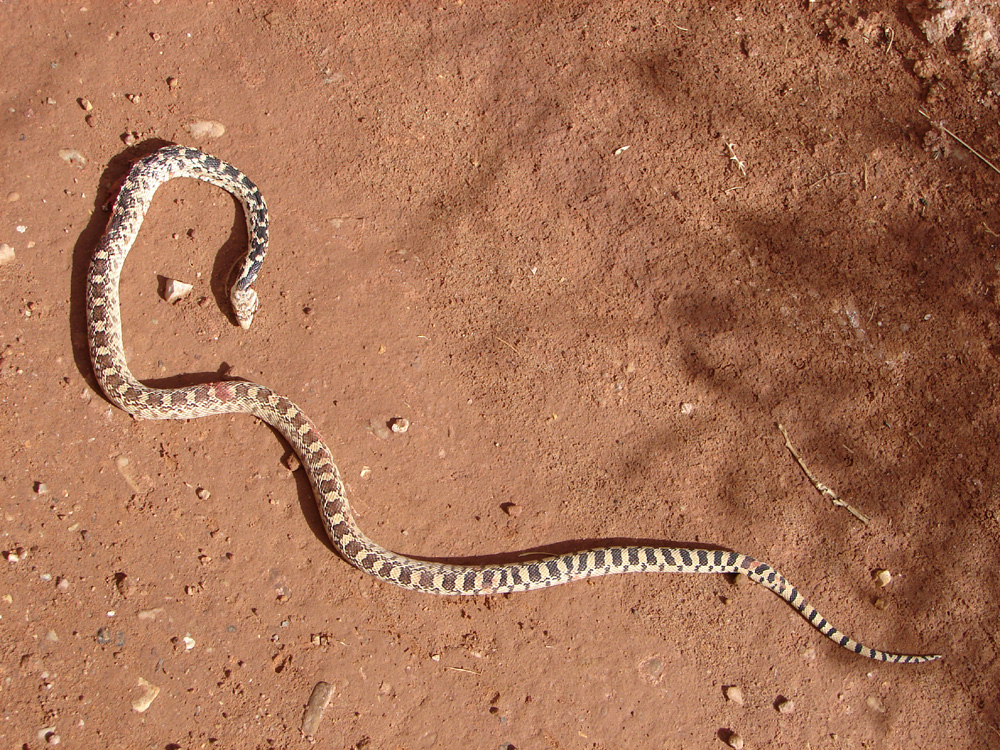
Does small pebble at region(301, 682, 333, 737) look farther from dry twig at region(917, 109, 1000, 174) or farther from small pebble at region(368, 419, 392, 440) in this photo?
dry twig at region(917, 109, 1000, 174)

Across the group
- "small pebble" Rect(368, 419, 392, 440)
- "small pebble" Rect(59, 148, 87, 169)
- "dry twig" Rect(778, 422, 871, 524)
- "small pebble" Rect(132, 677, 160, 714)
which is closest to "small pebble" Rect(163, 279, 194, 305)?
"small pebble" Rect(59, 148, 87, 169)

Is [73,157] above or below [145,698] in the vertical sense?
above

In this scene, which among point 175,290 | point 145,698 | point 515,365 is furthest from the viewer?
point 515,365

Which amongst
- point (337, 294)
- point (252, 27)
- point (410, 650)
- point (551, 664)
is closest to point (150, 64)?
point (252, 27)

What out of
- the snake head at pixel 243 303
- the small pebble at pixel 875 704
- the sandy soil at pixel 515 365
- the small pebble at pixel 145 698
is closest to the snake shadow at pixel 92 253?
the sandy soil at pixel 515 365

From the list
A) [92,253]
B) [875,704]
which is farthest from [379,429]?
[875,704]

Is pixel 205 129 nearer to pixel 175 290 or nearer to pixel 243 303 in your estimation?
pixel 175 290

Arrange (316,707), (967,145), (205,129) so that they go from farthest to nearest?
(967,145), (205,129), (316,707)
